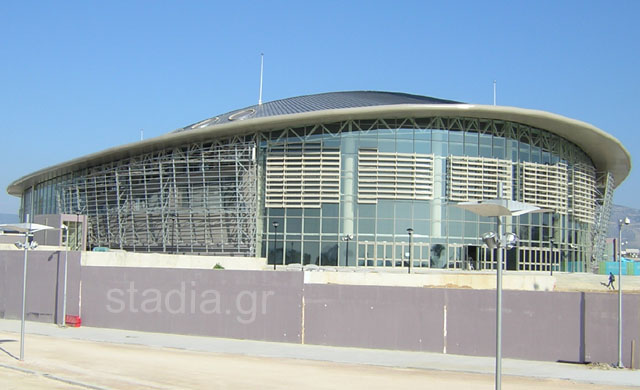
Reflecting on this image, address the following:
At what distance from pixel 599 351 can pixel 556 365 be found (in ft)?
4.74

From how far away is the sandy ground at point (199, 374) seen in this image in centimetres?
1822

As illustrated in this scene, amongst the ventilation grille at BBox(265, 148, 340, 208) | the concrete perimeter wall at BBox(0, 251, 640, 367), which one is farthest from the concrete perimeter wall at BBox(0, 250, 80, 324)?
the ventilation grille at BBox(265, 148, 340, 208)

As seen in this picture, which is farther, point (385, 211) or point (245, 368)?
point (385, 211)

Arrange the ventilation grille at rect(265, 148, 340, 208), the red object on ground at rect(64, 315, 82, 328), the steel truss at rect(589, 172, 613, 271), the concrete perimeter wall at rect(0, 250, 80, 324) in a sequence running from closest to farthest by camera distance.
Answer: the red object on ground at rect(64, 315, 82, 328), the concrete perimeter wall at rect(0, 250, 80, 324), the ventilation grille at rect(265, 148, 340, 208), the steel truss at rect(589, 172, 613, 271)

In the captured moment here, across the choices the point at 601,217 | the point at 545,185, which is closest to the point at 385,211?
the point at 545,185

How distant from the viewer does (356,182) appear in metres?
55.5

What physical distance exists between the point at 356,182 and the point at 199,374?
36537 mm

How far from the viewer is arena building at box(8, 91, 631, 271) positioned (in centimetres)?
5516

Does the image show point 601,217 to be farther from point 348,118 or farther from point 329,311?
point 329,311

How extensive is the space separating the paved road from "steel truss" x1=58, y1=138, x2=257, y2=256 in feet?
96.1

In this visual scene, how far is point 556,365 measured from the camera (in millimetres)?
23484

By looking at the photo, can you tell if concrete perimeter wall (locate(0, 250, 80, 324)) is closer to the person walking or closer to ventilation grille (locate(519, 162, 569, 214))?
the person walking

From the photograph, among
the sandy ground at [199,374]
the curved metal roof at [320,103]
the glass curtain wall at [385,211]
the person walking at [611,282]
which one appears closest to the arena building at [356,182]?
the glass curtain wall at [385,211]

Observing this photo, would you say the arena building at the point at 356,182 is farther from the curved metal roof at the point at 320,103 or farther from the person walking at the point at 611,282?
the person walking at the point at 611,282
